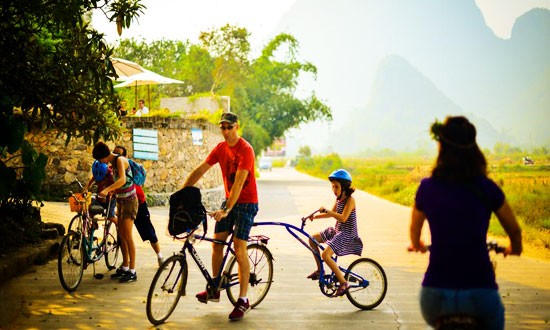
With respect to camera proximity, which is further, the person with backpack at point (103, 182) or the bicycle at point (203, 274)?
the person with backpack at point (103, 182)

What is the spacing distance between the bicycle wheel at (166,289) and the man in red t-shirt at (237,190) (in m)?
0.28

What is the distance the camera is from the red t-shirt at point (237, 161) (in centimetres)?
575

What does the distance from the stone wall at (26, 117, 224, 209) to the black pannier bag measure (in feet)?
39.0

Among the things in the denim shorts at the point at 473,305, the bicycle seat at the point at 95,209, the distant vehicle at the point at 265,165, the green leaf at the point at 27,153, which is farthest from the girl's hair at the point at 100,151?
the distant vehicle at the point at 265,165

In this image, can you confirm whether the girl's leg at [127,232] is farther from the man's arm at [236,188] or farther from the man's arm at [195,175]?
the man's arm at [236,188]

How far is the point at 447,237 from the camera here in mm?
3275

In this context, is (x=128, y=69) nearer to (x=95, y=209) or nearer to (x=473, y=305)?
(x=95, y=209)

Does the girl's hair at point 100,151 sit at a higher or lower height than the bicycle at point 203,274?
higher

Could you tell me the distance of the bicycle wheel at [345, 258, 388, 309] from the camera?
6.45m

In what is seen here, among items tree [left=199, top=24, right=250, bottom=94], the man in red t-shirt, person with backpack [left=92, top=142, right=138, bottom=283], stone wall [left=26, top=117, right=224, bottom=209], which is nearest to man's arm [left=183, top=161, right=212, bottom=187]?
the man in red t-shirt

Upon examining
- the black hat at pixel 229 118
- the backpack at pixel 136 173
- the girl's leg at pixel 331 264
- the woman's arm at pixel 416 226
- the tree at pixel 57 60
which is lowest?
the girl's leg at pixel 331 264

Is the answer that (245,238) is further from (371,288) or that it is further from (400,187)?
(400,187)

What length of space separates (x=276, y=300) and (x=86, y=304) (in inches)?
80.2

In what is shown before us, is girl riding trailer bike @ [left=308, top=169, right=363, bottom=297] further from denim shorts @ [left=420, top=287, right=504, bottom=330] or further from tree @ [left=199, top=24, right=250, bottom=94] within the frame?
tree @ [left=199, top=24, right=250, bottom=94]
